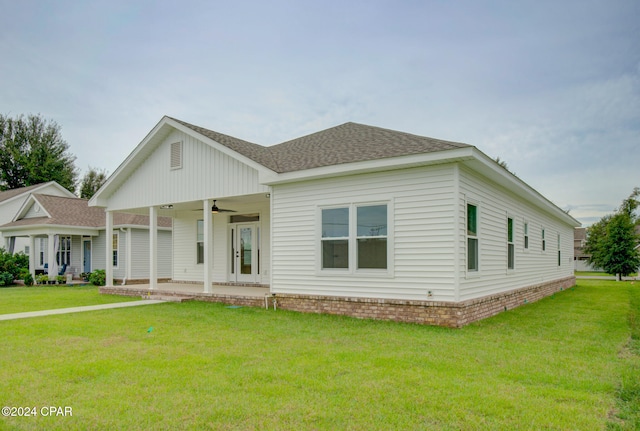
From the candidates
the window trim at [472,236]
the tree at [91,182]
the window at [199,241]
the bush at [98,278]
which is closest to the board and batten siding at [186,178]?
the window at [199,241]

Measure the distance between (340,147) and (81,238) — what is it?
18.2 metres

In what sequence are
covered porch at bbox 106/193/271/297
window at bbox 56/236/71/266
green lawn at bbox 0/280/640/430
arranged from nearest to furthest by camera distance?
1. green lawn at bbox 0/280/640/430
2. covered porch at bbox 106/193/271/297
3. window at bbox 56/236/71/266

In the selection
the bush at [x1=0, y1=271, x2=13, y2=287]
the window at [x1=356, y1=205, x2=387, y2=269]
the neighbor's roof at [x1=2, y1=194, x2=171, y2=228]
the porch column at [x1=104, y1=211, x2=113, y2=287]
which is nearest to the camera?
the window at [x1=356, y1=205, x2=387, y2=269]

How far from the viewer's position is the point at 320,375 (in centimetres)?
503

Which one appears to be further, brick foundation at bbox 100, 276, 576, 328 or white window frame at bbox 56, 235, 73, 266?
white window frame at bbox 56, 235, 73, 266

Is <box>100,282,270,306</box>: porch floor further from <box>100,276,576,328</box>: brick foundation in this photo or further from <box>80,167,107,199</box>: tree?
<box>80,167,107,199</box>: tree

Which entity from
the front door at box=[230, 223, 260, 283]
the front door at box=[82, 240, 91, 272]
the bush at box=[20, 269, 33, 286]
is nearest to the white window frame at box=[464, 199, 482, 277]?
the front door at box=[230, 223, 260, 283]

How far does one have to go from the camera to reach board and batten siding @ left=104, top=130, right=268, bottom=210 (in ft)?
37.9

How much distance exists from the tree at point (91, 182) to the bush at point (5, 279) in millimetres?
22802

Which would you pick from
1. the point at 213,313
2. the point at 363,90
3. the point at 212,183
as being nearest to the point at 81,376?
the point at 213,313

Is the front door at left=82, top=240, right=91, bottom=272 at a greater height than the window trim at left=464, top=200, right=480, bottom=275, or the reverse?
the window trim at left=464, top=200, right=480, bottom=275

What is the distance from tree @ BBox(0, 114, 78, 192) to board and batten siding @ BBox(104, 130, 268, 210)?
1140 inches

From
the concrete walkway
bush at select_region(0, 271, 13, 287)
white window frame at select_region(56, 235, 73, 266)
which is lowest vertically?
bush at select_region(0, 271, 13, 287)

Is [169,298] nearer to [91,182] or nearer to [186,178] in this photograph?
[186,178]
